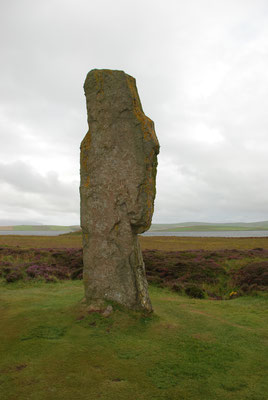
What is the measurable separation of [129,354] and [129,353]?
6 cm

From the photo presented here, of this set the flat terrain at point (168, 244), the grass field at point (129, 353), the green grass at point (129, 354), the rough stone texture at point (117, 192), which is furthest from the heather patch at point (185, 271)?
the flat terrain at point (168, 244)

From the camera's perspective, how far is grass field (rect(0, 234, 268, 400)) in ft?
17.3

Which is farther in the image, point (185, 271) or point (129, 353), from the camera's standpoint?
point (185, 271)

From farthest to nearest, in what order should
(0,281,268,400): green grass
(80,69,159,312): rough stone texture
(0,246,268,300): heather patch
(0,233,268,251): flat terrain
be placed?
(0,233,268,251): flat terrain → (0,246,268,300): heather patch → (80,69,159,312): rough stone texture → (0,281,268,400): green grass

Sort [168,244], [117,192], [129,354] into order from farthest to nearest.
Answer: [168,244] < [117,192] < [129,354]

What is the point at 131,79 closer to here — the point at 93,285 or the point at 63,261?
the point at 93,285

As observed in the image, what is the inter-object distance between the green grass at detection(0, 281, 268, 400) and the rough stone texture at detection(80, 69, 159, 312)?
34.0 inches

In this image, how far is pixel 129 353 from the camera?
21.7ft

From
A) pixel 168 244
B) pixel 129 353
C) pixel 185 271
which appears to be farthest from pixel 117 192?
pixel 168 244

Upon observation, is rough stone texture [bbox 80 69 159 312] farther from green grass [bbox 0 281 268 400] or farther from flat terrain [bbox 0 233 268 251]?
flat terrain [bbox 0 233 268 251]

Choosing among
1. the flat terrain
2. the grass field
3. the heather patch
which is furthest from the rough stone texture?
the flat terrain

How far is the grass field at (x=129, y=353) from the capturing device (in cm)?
526

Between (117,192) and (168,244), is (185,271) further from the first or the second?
(168,244)

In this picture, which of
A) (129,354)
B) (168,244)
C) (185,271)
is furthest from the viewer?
(168,244)
